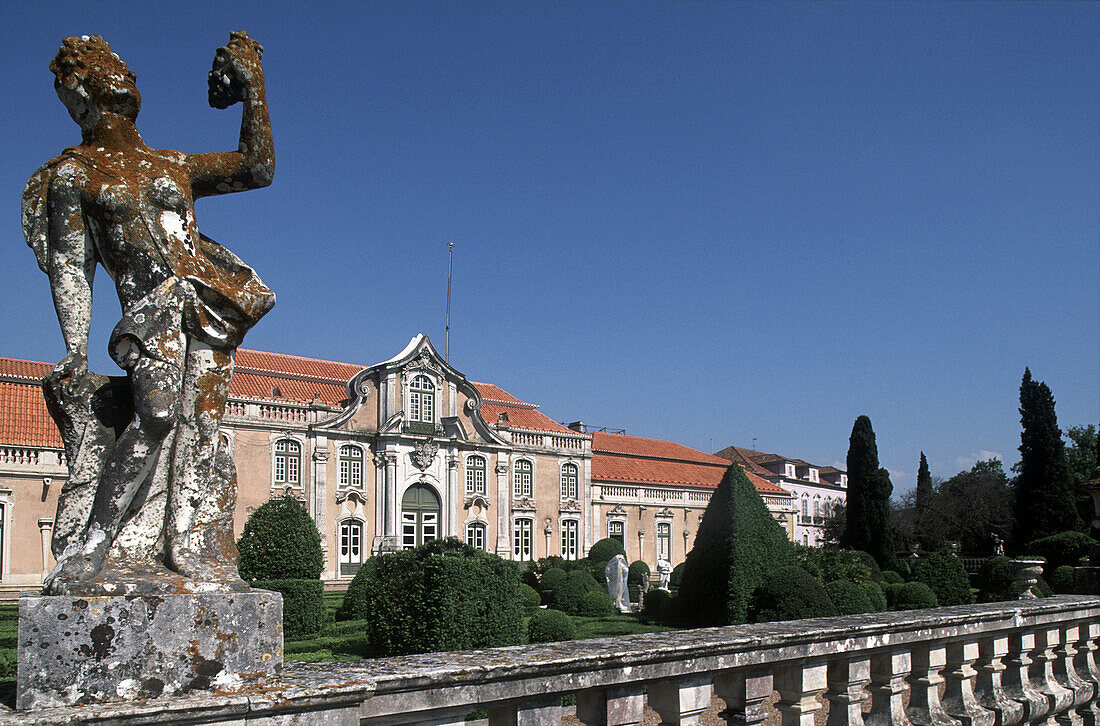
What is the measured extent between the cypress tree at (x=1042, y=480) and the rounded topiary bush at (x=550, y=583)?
30266mm

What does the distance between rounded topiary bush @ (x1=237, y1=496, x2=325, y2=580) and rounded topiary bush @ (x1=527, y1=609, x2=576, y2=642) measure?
24.7 ft

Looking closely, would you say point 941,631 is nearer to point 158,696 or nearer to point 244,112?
point 158,696

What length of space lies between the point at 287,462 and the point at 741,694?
1148 inches

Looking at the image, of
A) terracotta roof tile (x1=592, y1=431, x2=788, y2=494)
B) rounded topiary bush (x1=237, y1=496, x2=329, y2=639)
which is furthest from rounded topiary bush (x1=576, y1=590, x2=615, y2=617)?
terracotta roof tile (x1=592, y1=431, x2=788, y2=494)

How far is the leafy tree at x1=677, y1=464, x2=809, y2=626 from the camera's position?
49.2ft

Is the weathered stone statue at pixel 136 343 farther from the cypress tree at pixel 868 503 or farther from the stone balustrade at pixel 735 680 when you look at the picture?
the cypress tree at pixel 868 503

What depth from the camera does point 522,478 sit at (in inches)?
1473

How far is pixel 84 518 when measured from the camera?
2.65m

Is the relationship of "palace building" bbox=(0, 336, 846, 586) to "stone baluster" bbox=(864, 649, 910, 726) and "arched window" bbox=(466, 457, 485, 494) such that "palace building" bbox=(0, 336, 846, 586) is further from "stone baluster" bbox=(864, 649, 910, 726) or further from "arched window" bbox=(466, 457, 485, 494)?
"stone baluster" bbox=(864, 649, 910, 726)

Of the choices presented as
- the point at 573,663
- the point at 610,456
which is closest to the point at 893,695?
the point at 573,663

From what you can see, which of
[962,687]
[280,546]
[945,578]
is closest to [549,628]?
[962,687]

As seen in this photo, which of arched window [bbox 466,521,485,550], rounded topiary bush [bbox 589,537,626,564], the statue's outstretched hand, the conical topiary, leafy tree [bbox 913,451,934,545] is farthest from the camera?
leafy tree [bbox 913,451,934,545]

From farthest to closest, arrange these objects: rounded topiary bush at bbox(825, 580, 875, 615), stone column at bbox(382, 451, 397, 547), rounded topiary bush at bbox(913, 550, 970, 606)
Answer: stone column at bbox(382, 451, 397, 547) → rounded topiary bush at bbox(913, 550, 970, 606) → rounded topiary bush at bbox(825, 580, 875, 615)

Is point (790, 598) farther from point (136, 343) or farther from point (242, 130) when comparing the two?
point (136, 343)
